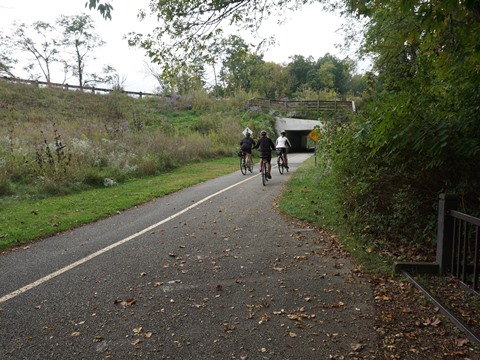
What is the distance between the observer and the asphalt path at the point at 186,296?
3.54m

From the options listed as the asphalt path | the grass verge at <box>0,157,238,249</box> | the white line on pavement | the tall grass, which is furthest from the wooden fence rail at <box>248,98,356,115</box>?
the asphalt path

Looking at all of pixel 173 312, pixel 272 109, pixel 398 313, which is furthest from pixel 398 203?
pixel 272 109

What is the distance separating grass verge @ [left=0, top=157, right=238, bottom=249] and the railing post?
7347mm

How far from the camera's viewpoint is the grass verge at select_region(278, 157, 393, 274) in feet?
19.0

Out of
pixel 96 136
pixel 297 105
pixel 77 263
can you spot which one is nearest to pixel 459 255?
pixel 77 263

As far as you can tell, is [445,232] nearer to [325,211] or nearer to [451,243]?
[451,243]

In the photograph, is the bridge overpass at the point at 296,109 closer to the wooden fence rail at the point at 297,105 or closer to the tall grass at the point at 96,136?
the wooden fence rail at the point at 297,105

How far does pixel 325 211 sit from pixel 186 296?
5.19m

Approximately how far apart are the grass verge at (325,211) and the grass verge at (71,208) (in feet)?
15.0

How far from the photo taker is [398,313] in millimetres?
4117

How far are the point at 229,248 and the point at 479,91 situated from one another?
15.2 feet

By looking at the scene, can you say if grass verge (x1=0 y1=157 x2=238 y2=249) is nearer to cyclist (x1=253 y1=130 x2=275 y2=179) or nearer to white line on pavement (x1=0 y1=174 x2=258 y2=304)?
white line on pavement (x1=0 y1=174 x2=258 y2=304)

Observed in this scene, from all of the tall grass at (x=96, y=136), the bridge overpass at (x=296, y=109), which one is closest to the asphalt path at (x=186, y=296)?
the tall grass at (x=96, y=136)

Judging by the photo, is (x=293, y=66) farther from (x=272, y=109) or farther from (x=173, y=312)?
(x=173, y=312)
